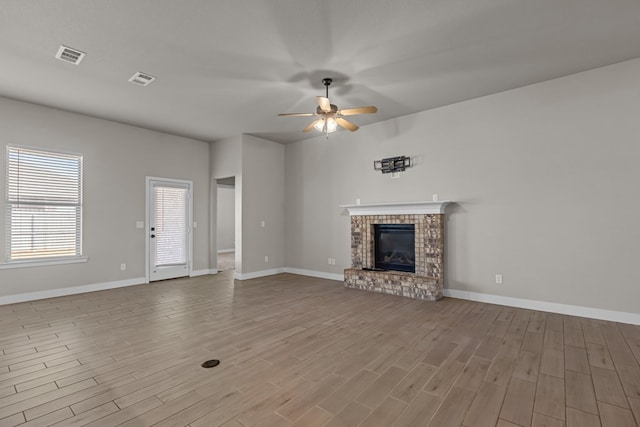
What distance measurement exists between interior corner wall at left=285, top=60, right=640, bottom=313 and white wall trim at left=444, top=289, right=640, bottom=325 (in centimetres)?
6

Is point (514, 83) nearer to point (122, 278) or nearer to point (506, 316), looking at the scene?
point (506, 316)

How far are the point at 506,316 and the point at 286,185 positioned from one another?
5.11m

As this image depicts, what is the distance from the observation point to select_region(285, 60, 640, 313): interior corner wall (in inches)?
143

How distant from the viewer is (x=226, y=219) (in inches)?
480

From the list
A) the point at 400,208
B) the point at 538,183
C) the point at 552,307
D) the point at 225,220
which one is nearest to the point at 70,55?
the point at 400,208

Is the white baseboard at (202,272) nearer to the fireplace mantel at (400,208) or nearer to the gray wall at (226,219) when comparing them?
the fireplace mantel at (400,208)

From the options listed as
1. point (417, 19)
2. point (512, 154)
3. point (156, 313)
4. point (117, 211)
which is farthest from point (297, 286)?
point (417, 19)

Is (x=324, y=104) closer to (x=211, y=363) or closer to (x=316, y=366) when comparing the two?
(x=316, y=366)

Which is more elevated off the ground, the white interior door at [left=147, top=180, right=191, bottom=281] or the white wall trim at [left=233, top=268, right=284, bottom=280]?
the white interior door at [left=147, top=180, right=191, bottom=281]

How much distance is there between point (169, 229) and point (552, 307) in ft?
22.2

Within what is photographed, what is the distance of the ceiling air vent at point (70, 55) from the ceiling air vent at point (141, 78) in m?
0.55

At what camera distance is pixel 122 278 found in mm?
5746

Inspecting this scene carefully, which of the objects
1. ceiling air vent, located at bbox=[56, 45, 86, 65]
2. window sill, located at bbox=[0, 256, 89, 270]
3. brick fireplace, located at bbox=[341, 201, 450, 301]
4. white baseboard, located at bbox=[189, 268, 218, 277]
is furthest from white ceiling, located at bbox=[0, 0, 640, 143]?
white baseboard, located at bbox=[189, 268, 218, 277]

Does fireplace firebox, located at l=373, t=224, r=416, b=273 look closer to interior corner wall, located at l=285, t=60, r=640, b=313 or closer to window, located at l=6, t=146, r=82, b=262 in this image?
interior corner wall, located at l=285, t=60, r=640, b=313
